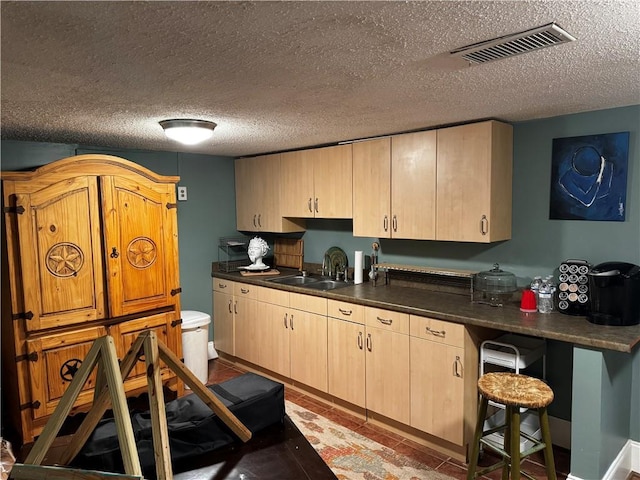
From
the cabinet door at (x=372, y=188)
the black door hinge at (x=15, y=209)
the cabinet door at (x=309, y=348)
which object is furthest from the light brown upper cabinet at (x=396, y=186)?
the black door hinge at (x=15, y=209)

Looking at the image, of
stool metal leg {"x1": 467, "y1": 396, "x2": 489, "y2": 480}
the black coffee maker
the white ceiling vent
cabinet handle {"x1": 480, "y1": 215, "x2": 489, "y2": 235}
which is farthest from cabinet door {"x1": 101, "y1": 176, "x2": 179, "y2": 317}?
the black coffee maker

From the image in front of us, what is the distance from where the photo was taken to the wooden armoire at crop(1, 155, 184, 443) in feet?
9.36

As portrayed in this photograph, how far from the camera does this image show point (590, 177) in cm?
274

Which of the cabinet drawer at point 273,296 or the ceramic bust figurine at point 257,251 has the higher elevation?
the ceramic bust figurine at point 257,251

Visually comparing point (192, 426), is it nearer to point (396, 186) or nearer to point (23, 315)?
point (23, 315)

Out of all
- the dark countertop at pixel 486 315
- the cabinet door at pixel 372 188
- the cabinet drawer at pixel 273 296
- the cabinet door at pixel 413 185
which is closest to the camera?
the dark countertop at pixel 486 315

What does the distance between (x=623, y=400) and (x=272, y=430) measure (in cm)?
223

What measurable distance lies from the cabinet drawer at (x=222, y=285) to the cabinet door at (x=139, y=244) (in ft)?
2.98

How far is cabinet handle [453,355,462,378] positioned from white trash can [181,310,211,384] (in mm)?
2303

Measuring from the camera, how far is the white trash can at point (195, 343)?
13.0 ft

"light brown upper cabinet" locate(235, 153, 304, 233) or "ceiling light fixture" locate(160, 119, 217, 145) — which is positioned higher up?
"ceiling light fixture" locate(160, 119, 217, 145)

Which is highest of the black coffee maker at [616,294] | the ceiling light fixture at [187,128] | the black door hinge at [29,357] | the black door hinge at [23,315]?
the ceiling light fixture at [187,128]

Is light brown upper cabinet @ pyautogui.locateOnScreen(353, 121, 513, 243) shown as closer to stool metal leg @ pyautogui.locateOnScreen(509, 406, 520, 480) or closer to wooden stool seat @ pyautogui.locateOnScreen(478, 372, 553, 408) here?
wooden stool seat @ pyautogui.locateOnScreen(478, 372, 553, 408)

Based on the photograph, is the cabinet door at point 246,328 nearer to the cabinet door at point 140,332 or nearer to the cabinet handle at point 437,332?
the cabinet door at point 140,332
